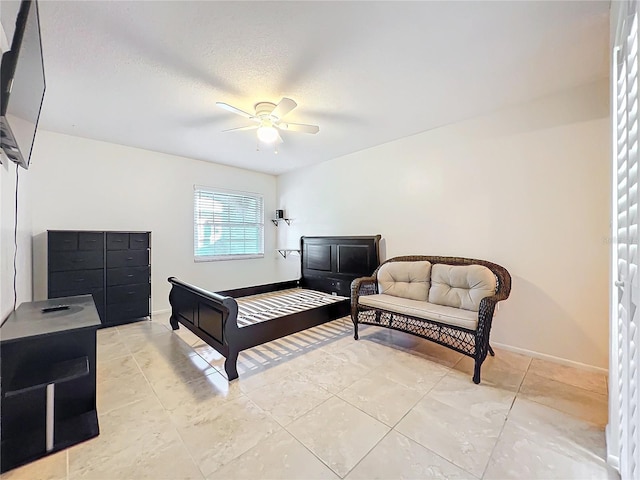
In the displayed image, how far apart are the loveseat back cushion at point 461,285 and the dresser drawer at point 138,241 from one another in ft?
13.1

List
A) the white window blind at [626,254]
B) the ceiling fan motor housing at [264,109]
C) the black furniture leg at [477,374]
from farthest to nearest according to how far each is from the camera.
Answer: the ceiling fan motor housing at [264,109]
the black furniture leg at [477,374]
the white window blind at [626,254]

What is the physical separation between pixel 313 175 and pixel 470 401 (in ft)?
13.8

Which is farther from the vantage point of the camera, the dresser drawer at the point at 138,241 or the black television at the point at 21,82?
the dresser drawer at the point at 138,241

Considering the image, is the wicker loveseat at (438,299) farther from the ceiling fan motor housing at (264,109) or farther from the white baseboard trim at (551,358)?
the ceiling fan motor housing at (264,109)

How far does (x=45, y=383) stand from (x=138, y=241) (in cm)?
274

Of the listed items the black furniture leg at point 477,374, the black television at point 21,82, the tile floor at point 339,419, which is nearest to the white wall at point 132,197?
the tile floor at point 339,419

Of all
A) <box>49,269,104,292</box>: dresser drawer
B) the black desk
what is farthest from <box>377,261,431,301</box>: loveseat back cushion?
<box>49,269,104,292</box>: dresser drawer

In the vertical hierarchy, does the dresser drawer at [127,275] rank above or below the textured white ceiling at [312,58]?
below

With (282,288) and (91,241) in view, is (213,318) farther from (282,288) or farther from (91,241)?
(91,241)

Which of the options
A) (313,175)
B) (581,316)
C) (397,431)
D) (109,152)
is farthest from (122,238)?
(581,316)

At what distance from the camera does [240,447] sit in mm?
Result: 1546

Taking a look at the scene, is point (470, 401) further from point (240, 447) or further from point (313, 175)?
point (313, 175)

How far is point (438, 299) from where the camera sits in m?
2.93

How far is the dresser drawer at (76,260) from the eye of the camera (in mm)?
3191
